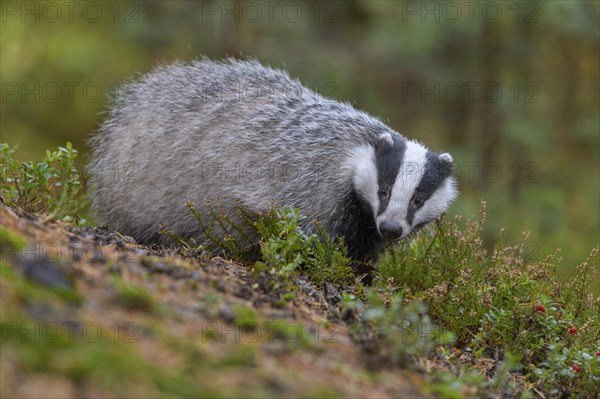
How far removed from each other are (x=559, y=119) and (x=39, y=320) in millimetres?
10640

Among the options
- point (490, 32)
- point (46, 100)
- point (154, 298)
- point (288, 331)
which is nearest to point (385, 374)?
point (288, 331)

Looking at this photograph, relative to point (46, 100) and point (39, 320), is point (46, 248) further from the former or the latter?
point (46, 100)

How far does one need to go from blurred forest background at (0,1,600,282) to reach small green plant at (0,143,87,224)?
5.06 metres

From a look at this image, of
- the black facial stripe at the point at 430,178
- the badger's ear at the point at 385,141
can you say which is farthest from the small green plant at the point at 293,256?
the badger's ear at the point at 385,141

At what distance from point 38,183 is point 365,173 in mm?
2138

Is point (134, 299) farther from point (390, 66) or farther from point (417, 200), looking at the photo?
point (390, 66)

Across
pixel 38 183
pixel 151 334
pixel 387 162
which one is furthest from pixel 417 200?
pixel 151 334

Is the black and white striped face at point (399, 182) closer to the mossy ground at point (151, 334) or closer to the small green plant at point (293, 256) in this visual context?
the small green plant at point (293, 256)

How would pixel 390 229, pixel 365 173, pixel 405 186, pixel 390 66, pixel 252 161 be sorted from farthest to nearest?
pixel 390 66 < pixel 252 161 < pixel 365 173 < pixel 405 186 < pixel 390 229

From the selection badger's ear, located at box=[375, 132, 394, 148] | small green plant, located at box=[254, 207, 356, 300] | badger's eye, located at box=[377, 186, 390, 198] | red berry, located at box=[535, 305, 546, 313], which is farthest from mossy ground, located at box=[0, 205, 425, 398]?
badger's ear, located at box=[375, 132, 394, 148]

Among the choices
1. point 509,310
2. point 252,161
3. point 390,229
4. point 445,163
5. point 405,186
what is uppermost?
point 445,163

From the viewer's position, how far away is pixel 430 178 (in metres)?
5.27

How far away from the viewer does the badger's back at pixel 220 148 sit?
540 cm

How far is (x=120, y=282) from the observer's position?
2984mm
